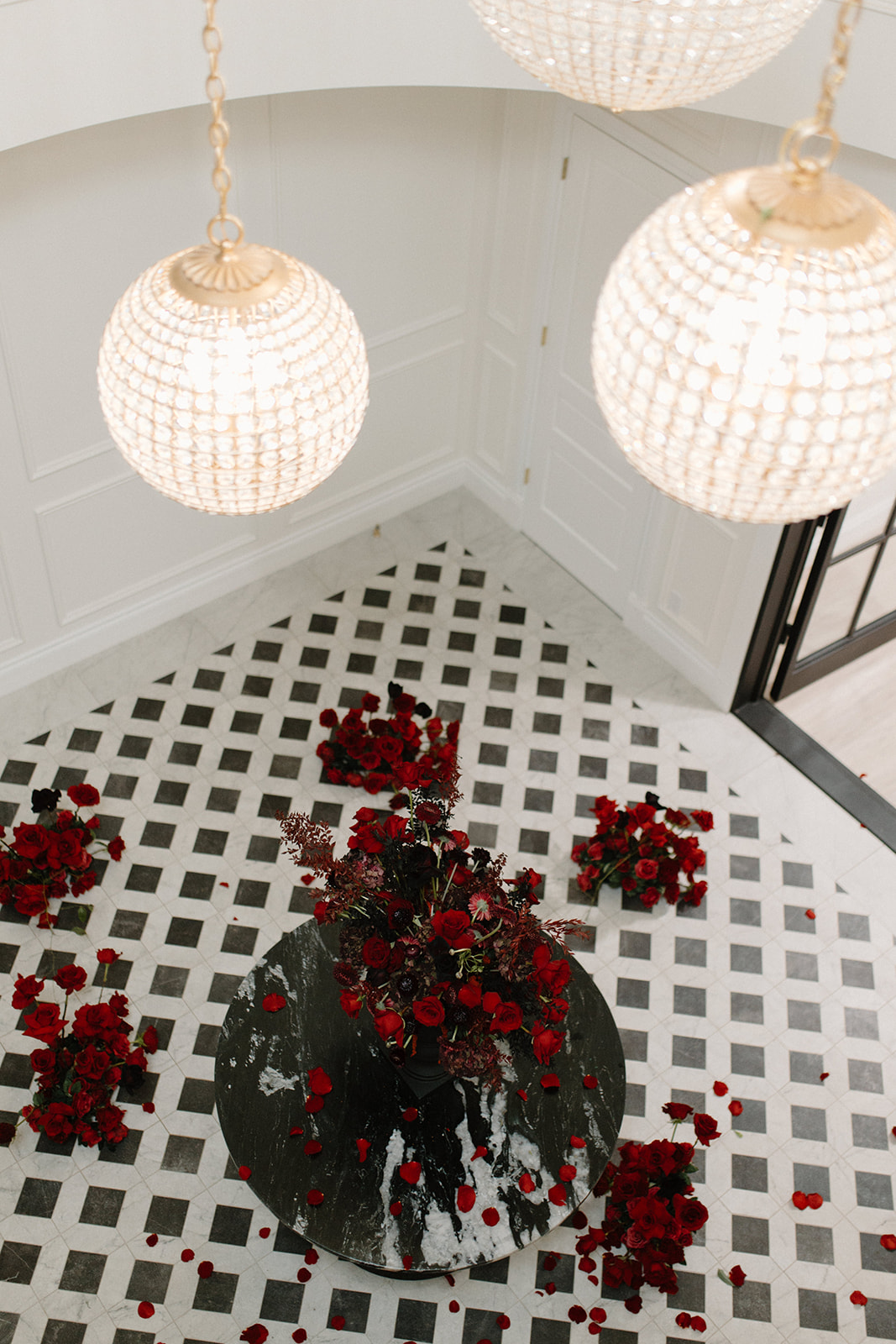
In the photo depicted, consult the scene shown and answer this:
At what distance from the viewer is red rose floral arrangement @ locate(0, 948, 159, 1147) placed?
448 cm

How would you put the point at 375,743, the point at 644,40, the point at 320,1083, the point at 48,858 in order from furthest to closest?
the point at 375,743 < the point at 48,858 < the point at 320,1083 < the point at 644,40

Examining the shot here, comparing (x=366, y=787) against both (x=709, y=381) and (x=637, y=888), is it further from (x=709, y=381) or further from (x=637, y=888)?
(x=709, y=381)

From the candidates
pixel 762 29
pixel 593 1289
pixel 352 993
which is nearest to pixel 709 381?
pixel 762 29

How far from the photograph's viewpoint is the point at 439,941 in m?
3.51

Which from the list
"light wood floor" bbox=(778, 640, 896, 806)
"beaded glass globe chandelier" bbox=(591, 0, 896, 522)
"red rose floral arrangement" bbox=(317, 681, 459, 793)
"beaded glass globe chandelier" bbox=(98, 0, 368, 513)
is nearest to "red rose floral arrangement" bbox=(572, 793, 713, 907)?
"red rose floral arrangement" bbox=(317, 681, 459, 793)

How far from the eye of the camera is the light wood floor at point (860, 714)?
5.99 meters

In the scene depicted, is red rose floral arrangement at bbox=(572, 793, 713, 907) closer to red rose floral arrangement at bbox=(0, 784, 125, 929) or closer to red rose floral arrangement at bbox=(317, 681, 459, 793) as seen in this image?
red rose floral arrangement at bbox=(317, 681, 459, 793)

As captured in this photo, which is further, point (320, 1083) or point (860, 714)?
point (860, 714)

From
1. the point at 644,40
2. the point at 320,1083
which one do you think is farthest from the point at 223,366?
the point at 320,1083

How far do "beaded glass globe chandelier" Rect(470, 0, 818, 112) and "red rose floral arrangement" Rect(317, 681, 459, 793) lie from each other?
3495 millimetres

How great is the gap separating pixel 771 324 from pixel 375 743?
4197 mm

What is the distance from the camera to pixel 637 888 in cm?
527

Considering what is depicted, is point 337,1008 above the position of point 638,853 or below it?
above

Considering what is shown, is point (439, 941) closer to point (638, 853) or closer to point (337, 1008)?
point (337, 1008)
